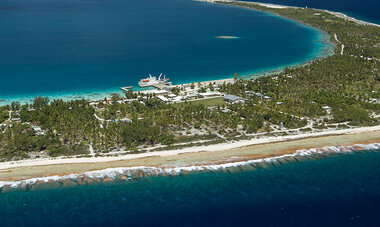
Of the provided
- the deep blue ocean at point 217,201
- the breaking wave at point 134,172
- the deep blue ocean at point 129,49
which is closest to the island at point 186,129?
the breaking wave at point 134,172

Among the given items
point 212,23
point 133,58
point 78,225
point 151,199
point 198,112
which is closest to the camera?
point 78,225

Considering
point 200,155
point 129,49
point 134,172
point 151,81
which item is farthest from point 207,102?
point 129,49

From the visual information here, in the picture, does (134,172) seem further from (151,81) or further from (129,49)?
(129,49)

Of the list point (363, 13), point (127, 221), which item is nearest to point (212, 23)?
point (363, 13)

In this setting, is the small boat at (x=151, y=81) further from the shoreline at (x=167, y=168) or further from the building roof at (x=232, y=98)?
the shoreline at (x=167, y=168)

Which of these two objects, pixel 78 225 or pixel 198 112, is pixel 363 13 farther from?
pixel 78 225

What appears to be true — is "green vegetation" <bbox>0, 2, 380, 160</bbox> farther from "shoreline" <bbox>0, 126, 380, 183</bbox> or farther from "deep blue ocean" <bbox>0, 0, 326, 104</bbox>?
"deep blue ocean" <bbox>0, 0, 326, 104</bbox>
